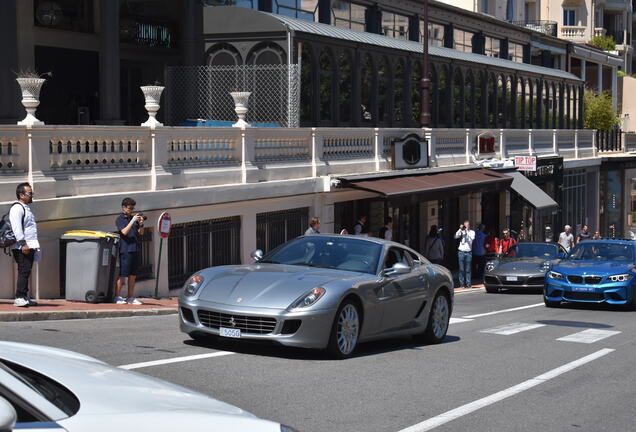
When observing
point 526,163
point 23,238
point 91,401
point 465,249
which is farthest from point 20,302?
point 526,163

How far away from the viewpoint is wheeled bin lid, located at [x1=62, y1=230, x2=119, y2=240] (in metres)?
16.3

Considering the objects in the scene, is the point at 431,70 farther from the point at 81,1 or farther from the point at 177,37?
the point at 81,1

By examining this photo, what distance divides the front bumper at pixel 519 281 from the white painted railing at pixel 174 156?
15.1 ft

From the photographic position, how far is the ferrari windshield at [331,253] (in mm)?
13062

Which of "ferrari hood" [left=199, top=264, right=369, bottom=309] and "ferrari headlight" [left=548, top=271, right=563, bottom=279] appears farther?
"ferrari headlight" [left=548, top=271, right=563, bottom=279]

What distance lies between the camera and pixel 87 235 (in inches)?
643

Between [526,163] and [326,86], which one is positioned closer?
[326,86]

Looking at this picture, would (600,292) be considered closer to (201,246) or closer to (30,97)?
(201,246)

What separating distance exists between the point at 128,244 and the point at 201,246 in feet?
14.6

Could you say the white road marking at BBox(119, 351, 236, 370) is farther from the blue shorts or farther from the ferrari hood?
the blue shorts

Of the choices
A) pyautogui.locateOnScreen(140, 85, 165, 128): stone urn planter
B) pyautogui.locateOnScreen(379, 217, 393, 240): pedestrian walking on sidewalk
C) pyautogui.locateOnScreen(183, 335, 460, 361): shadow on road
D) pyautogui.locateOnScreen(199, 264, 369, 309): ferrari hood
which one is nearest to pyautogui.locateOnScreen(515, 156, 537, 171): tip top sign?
pyautogui.locateOnScreen(379, 217, 393, 240): pedestrian walking on sidewalk

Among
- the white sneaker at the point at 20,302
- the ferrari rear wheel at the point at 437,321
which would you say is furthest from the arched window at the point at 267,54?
the ferrari rear wheel at the point at 437,321

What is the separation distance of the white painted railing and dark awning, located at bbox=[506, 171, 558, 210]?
18.5 ft

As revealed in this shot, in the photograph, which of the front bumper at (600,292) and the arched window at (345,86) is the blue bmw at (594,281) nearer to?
the front bumper at (600,292)
